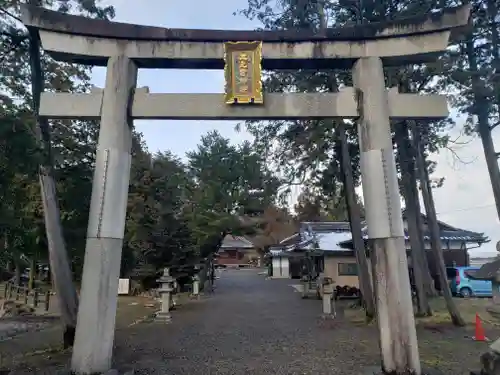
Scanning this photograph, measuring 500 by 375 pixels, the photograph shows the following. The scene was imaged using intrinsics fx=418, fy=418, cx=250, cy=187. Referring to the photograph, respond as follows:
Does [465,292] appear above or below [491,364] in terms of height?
above

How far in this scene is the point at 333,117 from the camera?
24.2ft

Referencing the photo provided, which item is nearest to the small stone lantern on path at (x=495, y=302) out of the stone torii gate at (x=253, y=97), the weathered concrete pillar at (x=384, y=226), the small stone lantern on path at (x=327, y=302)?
the weathered concrete pillar at (x=384, y=226)

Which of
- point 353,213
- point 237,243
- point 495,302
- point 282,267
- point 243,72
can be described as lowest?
point 495,302

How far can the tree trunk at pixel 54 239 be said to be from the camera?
954 cm

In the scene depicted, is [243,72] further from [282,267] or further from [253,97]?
[282,267]

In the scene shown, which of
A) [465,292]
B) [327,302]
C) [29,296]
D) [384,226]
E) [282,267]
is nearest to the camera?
[384,226]

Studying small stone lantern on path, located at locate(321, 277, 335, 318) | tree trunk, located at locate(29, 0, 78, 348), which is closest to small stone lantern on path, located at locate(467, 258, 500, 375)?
small stone lantern on path, located at locate(321, 277, 335, 318)

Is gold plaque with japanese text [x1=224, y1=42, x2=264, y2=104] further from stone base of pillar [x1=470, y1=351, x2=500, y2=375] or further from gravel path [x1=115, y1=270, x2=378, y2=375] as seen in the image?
stone base of pillar [x1=470, y1=351, x2=500, y2=375]

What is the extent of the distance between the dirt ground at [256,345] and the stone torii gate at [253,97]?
5.90ft

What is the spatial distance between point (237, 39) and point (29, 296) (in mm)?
16155

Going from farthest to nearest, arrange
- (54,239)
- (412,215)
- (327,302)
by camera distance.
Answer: (327,302), (412,215), (54,239)

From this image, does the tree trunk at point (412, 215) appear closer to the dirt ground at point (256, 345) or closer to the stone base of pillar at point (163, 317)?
the dirt ground at point (256, 345)

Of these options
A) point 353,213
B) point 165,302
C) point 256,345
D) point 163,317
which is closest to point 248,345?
point 256,345

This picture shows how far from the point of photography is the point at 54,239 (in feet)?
32.0
